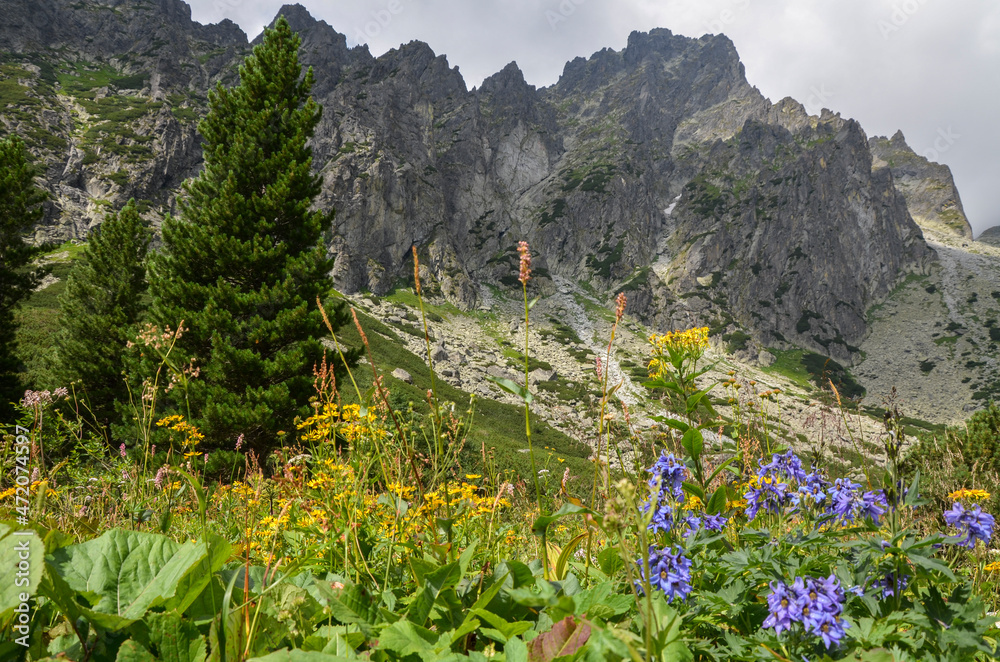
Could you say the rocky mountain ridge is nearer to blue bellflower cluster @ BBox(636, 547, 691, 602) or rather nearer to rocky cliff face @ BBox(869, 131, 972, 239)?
rocky cliff face @ BBox(869, 131, 972, 239)

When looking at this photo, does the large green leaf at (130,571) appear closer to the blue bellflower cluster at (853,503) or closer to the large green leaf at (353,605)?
the large green leaf at (353,605)

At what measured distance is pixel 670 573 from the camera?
1.57 metres

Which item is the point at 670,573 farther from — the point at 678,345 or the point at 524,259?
the point at 678,345

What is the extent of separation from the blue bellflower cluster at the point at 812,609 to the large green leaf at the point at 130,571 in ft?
5.40

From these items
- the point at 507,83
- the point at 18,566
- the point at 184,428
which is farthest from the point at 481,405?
the point at 507,83

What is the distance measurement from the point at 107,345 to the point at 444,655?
22.2m

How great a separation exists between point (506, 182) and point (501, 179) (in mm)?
2581

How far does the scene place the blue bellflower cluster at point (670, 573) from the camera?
60.4 inches

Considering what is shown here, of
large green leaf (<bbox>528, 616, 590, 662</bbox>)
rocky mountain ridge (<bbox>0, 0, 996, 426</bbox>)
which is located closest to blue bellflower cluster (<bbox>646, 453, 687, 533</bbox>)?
large green leaf (<bbox>528, 616, 590, 662</bbox>)

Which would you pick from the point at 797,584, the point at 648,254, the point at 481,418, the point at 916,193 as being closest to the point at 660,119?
the point at 648,254

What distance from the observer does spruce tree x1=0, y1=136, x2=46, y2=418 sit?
14906 millimetres

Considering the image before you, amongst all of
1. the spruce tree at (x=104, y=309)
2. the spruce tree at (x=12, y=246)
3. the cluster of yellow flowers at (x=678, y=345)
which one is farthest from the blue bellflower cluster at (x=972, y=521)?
the spruce tree at (x=12, y=246)

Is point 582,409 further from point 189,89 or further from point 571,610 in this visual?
point 189,89

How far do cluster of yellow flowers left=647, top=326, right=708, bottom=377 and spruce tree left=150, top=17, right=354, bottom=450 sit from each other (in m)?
12.2
